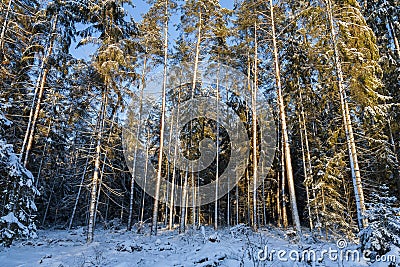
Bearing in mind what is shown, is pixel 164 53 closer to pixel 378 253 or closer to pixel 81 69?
pixel 81 69

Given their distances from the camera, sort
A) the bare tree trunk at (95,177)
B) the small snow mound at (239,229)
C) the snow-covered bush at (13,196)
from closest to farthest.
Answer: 1. the snow-covered bush at (13,196)
2. the bare tree trunk at (95,177)
3. the small snow mound at (239,229)

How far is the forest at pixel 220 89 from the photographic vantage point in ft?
29.6

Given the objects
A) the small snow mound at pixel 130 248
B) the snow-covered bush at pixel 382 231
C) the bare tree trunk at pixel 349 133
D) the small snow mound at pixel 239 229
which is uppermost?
the bare tree trunk at pixel 349 133

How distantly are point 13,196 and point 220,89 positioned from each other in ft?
50.8

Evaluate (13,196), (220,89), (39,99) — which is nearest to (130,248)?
(13,196)

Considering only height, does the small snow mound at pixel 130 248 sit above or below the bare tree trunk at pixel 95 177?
below

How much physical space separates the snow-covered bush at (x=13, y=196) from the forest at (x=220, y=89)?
3cm

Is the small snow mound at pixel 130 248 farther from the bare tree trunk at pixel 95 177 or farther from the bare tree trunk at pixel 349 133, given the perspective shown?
the bare tree trunk at pixel 349 133

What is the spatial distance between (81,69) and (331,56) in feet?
34.6

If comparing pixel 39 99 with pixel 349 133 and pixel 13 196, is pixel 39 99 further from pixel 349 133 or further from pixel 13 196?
pixel 349 133

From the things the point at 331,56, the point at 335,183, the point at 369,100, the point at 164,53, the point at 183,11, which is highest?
the point at 183,11

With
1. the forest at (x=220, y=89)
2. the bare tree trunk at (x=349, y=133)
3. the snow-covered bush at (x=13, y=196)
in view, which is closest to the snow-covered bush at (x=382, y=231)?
the forest at (x=220, y=89)

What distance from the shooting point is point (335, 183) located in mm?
11680

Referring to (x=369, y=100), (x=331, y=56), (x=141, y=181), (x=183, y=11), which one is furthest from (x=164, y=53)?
(x=141, y=181)
